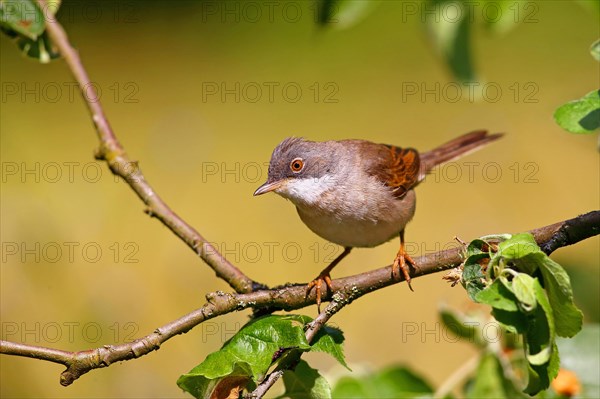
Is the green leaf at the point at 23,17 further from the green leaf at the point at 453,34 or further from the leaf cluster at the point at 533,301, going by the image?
the leaf cluster at the point at 533,301

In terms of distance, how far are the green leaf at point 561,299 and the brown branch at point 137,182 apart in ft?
4.04

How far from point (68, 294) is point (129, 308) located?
499mm

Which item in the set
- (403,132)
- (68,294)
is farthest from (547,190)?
(68,294)

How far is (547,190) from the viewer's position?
10.2 meters

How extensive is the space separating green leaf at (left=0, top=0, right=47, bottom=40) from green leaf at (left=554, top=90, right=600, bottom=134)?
1.90 m

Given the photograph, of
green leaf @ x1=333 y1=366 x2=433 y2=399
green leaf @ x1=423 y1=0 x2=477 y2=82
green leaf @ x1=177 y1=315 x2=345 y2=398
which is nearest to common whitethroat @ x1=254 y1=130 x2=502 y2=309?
green leaf @ x1=333 y1=366 x2=433 y2=399

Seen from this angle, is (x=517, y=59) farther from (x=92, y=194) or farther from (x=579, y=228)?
(x=579, y=228)

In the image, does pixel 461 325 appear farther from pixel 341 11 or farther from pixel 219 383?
pixel 341 11

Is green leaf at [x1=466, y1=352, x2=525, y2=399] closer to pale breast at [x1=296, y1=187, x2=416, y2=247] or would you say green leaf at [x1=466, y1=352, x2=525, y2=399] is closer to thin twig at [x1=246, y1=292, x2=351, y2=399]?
thin twig at [x1=246, y1=292, x2=351, y2=399]

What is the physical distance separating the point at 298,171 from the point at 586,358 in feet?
6.43

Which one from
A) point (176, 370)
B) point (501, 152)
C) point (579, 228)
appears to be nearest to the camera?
point (579, 228)

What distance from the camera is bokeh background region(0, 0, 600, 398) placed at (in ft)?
14.6

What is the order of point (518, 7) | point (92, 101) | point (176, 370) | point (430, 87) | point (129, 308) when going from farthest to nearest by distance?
1. point (430, 87)
2. point (176, 370)
3. point (129, 308)
4. point (92, 101)
5. point (518, 7)

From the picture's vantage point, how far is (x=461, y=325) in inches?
102
